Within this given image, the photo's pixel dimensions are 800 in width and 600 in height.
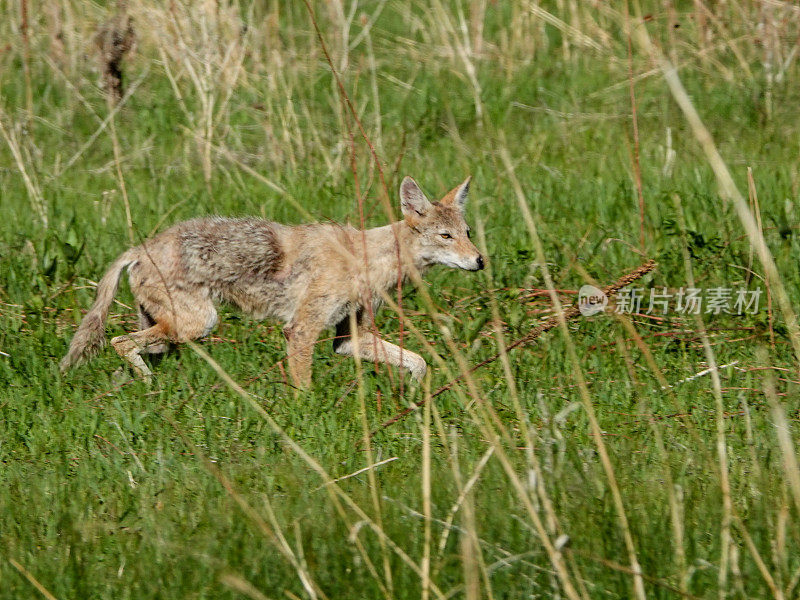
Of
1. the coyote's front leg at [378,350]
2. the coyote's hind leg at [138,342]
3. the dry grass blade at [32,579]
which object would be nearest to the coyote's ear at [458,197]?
the coyote's front leg at [378,350]

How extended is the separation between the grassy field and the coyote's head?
0.24 m

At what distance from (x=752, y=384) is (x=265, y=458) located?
243cm

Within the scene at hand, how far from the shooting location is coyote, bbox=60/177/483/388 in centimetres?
650

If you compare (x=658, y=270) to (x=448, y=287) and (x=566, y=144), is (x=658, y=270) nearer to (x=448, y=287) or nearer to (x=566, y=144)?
(x=448, y=287)

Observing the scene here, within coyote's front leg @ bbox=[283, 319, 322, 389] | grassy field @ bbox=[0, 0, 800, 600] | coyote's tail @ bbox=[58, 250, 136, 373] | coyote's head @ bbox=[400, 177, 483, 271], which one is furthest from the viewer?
coyote's head @ bbox=[400, 177, 483, 271]

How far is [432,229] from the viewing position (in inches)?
266

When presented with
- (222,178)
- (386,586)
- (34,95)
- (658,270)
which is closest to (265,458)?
(386,586)

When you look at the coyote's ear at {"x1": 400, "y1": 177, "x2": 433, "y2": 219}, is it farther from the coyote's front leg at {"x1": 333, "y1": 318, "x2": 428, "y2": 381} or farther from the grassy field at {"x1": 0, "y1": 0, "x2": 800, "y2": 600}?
the coyote's front leg at {"x1": 333, "y1": 318, "x2": 428, "y2": 381}

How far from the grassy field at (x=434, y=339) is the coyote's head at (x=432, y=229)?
0.24m

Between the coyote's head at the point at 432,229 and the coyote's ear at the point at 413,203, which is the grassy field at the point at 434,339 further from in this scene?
the coyote's ear at the point at 413,203

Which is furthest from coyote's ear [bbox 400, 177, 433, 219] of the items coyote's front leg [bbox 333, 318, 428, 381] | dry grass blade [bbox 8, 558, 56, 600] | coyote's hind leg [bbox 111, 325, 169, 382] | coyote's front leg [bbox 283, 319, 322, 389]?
dry grass blade [bbox 8, 558, 56, 600]

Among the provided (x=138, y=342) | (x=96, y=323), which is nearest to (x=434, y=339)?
(x=138, y=342)

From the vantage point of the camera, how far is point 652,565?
340 centimetres

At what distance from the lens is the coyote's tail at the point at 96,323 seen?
607 cm
